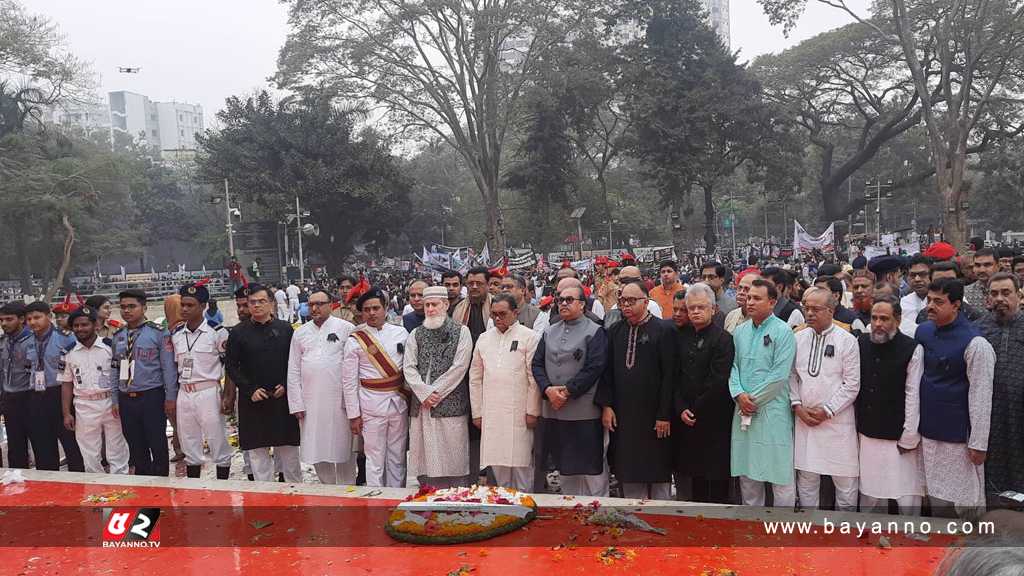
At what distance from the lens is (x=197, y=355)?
5.84m

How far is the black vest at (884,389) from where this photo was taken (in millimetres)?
4203

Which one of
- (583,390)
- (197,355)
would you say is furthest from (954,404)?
(197,355)

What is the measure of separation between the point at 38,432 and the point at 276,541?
3.64 m

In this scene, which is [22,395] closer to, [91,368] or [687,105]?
[91,368]

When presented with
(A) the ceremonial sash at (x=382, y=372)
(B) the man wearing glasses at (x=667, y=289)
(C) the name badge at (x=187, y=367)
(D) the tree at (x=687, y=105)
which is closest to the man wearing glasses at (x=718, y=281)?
(B) the man wearing glasses at (x=667, y=289)

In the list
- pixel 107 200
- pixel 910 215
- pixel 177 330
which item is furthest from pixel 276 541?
pixel 910 215

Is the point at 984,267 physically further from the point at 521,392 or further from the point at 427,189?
the point at 427,189

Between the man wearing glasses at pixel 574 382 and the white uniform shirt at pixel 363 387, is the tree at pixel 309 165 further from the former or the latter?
the man wearing glasses at pixel 574 382

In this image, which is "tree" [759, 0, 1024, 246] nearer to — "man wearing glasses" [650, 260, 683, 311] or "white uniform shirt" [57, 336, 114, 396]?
"man wearing glasses" [650, 260, 683, 311]

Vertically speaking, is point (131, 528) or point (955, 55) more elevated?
point (955, 55)

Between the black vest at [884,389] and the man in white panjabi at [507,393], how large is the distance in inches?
80.6

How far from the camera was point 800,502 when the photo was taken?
4.54 m

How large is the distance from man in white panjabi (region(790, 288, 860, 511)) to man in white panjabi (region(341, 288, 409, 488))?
281 centimetres

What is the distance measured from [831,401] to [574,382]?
1559mm
